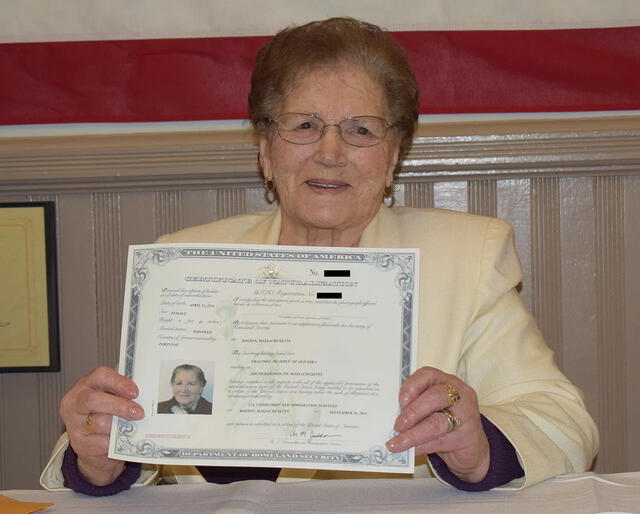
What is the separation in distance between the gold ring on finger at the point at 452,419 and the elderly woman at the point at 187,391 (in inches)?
14.1

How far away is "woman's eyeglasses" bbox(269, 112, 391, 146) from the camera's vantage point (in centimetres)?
175

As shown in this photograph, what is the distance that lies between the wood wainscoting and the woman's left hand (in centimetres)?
110

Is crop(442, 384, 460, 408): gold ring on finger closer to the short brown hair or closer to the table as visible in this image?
the table

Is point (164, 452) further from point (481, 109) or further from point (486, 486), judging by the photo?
point (481, 109)

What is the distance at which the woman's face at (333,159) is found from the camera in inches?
68.3

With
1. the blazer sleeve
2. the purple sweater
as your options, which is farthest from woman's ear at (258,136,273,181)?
the purple sweater

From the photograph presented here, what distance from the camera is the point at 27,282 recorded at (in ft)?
7.71

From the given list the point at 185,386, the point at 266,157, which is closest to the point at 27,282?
the point at 266,157

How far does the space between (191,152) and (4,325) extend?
0.72m

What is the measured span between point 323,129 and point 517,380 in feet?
2.09

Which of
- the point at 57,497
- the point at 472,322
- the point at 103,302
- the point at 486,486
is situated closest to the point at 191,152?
the point at 103,302

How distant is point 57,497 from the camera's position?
1374 mm

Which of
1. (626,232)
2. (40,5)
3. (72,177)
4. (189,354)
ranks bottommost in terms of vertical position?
(189,354)

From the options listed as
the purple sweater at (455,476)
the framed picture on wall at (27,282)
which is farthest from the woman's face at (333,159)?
the framed picture on wall at (27,282)
